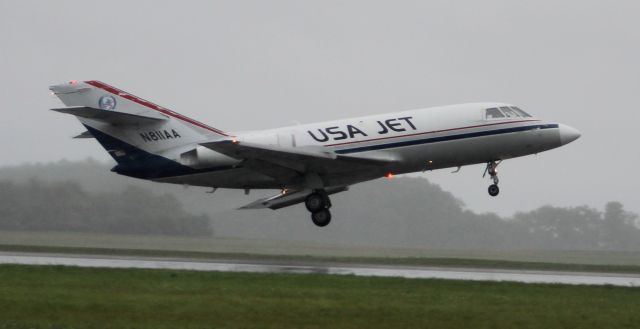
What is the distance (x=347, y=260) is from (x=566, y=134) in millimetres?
8838

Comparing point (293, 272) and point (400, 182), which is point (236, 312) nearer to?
point (293, 272)

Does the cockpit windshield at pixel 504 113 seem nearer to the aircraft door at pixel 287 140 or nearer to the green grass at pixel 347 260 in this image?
the green grass at pixel 347 260

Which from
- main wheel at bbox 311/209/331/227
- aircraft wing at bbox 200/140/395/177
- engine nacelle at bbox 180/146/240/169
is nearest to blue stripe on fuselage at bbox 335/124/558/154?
aircraft wing at bbox 200/140/395/177

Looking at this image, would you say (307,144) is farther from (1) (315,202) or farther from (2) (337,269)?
(2) (337,269)

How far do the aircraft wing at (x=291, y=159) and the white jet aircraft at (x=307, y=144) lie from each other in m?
0.03

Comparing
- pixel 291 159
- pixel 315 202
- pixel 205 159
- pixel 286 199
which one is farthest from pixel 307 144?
pixel 205 159

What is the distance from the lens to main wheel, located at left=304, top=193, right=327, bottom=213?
34.1 metres

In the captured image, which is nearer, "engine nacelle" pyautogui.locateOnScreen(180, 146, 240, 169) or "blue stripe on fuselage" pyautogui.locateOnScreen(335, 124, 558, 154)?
"blue stripe on fuselage" pyautogui.locateOnScreen(335, 124, 558, 154)

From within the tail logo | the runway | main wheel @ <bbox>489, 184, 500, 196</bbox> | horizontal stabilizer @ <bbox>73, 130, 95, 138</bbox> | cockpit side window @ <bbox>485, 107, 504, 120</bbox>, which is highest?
cockpit side window @ <bbox>485, 107, 504, 120</bbox>

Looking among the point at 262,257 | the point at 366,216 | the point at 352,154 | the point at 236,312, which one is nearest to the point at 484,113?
Result: the point at 352,154

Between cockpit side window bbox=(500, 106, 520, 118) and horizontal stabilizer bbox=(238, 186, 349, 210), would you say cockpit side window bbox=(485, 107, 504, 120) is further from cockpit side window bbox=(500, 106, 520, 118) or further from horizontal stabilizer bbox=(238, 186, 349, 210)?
horizontal stabilizer bbox=(238, 186, 349, 210)

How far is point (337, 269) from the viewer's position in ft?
87.7

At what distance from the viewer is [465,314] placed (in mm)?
17562

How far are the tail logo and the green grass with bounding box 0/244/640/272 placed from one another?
4923 millimetres
